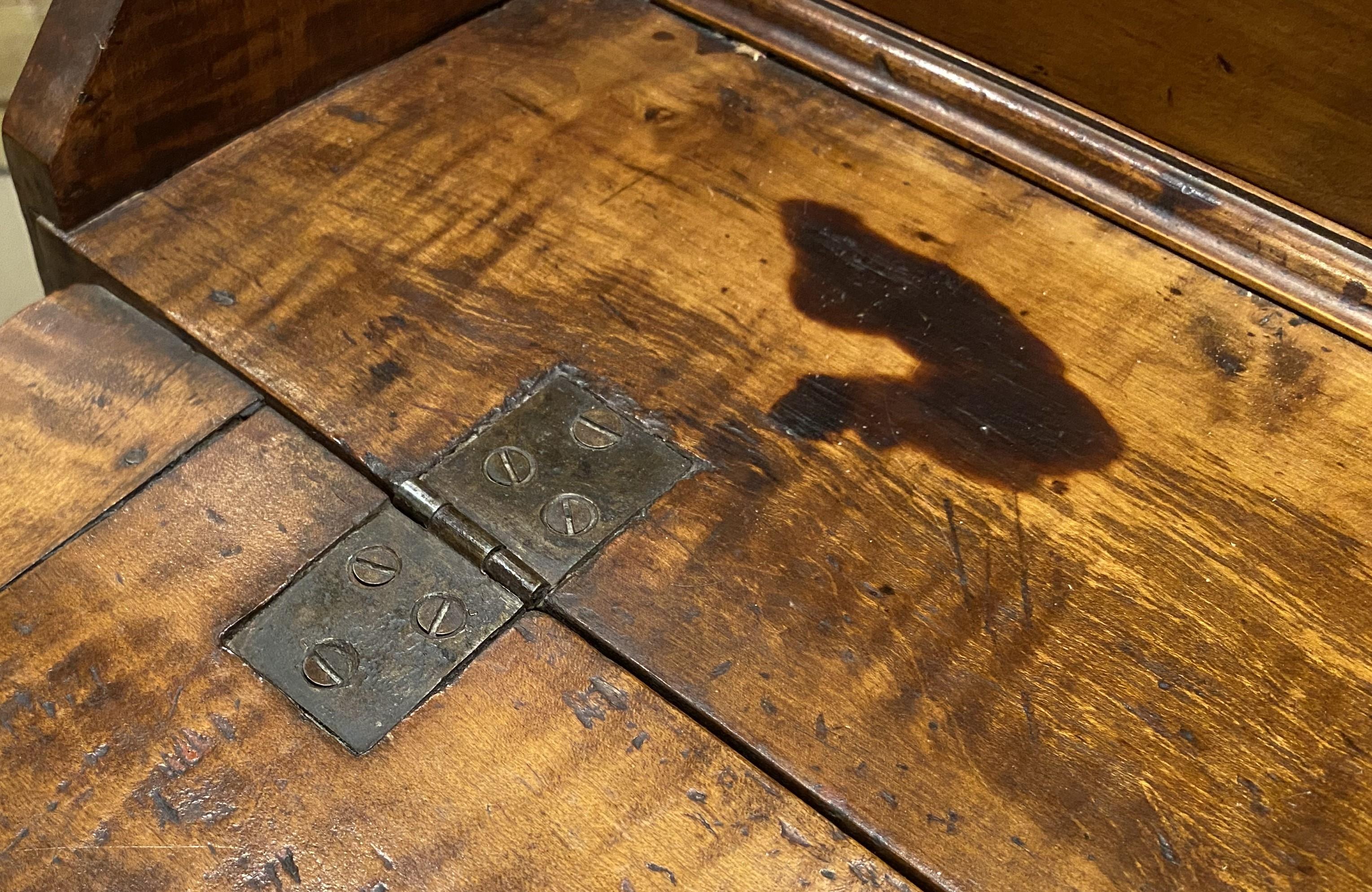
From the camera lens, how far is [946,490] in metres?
0.94

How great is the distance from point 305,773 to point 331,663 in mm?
78

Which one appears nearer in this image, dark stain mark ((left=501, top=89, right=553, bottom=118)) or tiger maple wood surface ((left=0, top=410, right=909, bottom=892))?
tiger maple wood surface ((left=0, top=410, right=909, bottom=892))

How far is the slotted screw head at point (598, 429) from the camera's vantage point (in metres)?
0.95

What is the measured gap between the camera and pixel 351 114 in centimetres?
117

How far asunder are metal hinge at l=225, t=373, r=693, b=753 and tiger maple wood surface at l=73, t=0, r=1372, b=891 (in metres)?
0.03

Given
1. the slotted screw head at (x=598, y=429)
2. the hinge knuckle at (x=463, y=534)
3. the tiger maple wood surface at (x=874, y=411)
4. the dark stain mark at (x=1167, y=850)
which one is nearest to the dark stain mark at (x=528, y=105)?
the tiger maple wood surface at (x=874, y=411)

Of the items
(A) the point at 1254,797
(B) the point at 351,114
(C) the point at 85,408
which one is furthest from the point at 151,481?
(A) the point at 1254,797

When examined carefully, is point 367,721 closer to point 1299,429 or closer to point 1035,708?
point 1035,708

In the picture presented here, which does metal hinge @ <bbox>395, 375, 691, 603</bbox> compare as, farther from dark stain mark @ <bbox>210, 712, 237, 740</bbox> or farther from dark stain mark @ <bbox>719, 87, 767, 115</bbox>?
dark stain mark @ <bbox>719, 87, 767, 115</bbox>

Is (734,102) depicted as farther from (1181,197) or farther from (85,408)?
(85,408)

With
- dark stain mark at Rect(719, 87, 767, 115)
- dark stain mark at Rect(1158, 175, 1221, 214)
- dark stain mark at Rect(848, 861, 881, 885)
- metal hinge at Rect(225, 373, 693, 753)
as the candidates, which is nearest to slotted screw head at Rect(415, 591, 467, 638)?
metal hinge at Rect(225, 373, 693, 753)

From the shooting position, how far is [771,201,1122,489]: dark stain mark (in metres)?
0.97

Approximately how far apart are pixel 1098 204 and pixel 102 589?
916 millimetres

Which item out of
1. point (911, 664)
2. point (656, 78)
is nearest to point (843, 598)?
point (911, 664)
